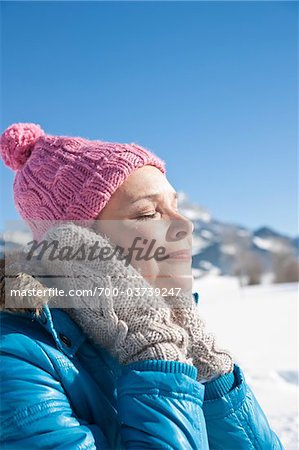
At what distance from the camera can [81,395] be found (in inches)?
51.7

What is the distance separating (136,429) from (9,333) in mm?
426

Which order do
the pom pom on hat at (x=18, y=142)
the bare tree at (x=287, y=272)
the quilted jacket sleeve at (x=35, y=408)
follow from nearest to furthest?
1. the quilted jacket sleeve at (x=35, y=408)
2. the pom pom on hat at (x=18, y=142)
3. the bare tree at (x=287, y=272)

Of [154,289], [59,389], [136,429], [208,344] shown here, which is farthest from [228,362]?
[59,389]

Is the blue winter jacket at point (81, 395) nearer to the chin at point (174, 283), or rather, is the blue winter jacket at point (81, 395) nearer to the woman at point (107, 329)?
the woman at point (107, 329)

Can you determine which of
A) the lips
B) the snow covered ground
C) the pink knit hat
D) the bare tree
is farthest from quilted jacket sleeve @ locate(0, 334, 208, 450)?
the bare tree

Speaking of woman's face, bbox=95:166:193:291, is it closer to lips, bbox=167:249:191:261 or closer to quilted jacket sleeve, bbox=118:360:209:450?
lips, bbox=167:249:191:261

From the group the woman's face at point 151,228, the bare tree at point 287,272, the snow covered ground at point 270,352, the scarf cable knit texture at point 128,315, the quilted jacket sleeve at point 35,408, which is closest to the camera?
the quilted jacket sleeve at point 35,408

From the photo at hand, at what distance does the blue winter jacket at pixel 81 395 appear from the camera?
117 centimetres

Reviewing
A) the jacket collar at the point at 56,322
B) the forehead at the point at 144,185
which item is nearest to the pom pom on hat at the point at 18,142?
the forehead at the point at 144,185

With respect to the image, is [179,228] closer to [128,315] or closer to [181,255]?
[181,255]

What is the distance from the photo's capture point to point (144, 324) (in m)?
1.33

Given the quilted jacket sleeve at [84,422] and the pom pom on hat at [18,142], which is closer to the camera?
the quilted jacket sleeve at [84,422]

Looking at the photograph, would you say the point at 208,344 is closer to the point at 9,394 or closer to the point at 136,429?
the point at 136,429

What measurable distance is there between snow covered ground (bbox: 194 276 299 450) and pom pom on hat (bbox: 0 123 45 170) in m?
1.06
